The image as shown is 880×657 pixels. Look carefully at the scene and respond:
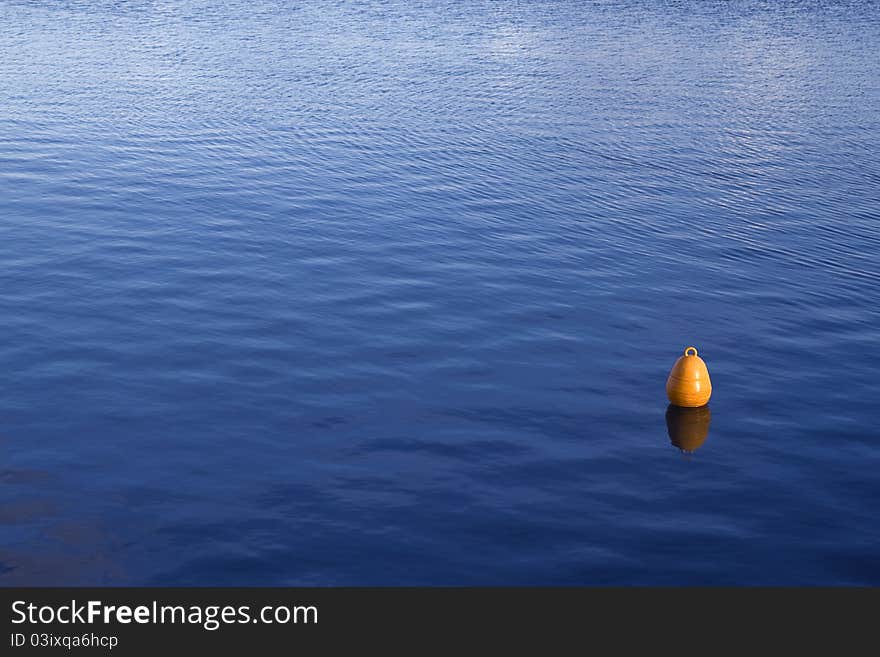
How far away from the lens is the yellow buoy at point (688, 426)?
17.7 meters

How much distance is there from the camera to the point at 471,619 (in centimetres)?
1309

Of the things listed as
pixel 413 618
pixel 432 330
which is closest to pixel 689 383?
pixel 432 330

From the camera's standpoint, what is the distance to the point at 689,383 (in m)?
18.3

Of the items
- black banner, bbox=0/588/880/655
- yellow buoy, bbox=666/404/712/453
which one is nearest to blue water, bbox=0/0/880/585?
yellow buoy, bbox=666/404/712/453

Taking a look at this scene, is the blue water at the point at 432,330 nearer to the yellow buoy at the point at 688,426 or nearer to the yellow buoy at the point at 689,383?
the yellow buoy at the point at 688,426

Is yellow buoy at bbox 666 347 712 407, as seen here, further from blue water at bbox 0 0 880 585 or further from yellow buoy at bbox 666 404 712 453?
blue water at bbox 0 0 880 585

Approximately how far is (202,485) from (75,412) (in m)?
3.54

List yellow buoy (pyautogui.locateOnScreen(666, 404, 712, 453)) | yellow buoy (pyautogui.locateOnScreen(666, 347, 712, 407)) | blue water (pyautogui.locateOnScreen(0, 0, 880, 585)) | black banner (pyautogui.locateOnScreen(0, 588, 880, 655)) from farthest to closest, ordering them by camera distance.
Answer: yellow buoy (pyautogui.locateOnScreen(666, 347, 712, 407)) → yellow buoy (pyautogui.locateOnScreen(666, 404, 712, 453)) → blue water (pyautogui.locateOnScreen(0, 0, 880, 585)) → black banner (pyautogui.locateOnScreen(0, 588, 880, 655))

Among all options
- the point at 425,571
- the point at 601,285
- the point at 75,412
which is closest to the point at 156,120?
the point at 601,285

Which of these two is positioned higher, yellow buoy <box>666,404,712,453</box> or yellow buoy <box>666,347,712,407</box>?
yellow buoy <box>666,347,712,407</box>

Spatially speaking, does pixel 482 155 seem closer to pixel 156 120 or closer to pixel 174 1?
pixel 156 120

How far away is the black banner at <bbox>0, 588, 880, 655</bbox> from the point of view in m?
12.7

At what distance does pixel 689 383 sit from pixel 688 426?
717 mm

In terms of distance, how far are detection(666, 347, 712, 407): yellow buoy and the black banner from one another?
516 centimetres
